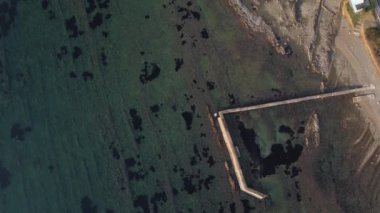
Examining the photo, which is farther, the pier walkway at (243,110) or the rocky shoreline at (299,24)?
the rocky shoreline at (299,24)

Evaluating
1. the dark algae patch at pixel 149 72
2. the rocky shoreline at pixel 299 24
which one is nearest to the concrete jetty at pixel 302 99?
the rocky shoreline at pixel 299 24

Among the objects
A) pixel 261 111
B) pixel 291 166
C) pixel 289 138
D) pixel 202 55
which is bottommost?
pixel 291 166

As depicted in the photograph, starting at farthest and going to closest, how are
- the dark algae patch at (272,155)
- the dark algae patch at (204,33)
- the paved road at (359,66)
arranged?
the dark algae patch at (204,33)
the paved road at (359,66)
the dark algae patch at (272,155)

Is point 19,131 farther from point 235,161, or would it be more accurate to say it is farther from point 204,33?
point 235,161

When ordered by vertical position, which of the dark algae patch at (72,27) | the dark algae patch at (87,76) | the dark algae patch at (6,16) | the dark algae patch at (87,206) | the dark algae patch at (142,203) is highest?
the dark algae patch at (6,16)

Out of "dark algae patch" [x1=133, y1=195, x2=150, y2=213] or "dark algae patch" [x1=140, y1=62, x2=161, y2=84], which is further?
"dark algae patch" [x1=140, y1=62, x2=161, y2=84]

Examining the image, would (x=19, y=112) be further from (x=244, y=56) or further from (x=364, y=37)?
(x=364, y=37)

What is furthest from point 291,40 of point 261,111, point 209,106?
point 209,106

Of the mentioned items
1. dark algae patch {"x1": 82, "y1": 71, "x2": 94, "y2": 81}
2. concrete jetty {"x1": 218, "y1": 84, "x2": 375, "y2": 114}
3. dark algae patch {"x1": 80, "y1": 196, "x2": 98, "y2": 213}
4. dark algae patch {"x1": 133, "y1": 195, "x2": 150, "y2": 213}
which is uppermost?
dark algae patch {"x1": 82, "y1": 71, "x2": 94, "y2": 81}

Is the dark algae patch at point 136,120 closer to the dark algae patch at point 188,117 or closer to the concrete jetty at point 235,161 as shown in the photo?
the dark algae patch at point 188,117

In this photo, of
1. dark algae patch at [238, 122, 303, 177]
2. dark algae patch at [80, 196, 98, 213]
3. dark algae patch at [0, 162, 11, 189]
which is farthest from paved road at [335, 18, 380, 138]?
dark algae patch at [0, 162, 11, 189]

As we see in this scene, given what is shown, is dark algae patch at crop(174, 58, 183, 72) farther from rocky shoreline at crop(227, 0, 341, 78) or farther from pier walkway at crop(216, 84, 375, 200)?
rocky shoreline at crop(227, 0, 341, 78)
